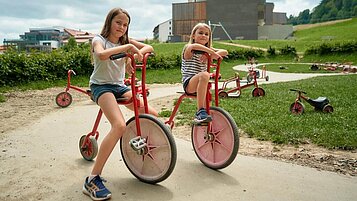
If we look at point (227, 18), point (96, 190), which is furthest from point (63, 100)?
point (227, 18)

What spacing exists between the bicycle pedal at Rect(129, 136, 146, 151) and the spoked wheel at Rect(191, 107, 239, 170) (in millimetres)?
931

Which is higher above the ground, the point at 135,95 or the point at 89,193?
the point at 135,95

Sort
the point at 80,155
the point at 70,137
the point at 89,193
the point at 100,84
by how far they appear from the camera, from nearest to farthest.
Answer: the point at 89,193 → the point at 100,84 → the point at 80,155 → the point at 70,137

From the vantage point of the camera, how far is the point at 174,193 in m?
3.20

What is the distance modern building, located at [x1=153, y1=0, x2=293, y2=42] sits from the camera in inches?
2211

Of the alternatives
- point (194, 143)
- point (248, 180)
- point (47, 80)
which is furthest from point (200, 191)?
point (47, 80)

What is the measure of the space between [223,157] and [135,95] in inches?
48.8

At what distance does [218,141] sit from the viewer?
3857 mm

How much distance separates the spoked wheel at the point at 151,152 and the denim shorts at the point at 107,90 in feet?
0.97

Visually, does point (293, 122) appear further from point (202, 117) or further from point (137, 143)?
point (137, 143)

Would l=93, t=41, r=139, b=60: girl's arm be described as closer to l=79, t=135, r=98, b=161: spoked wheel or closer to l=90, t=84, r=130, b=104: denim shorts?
l=90, t=84, r=130, b=104: denim shorts

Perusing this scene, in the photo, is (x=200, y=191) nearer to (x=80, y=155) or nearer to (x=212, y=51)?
(x=212, y=51)

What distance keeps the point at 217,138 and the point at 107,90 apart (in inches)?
53.7

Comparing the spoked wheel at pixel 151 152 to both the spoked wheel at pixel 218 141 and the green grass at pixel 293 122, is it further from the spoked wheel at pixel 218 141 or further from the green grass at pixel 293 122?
the green grass at pixel 293 122
